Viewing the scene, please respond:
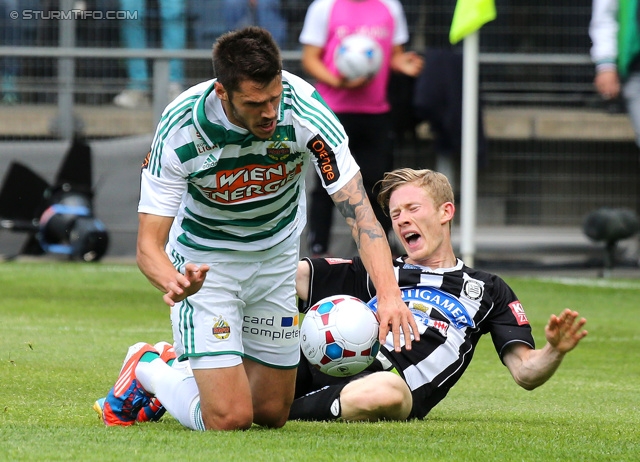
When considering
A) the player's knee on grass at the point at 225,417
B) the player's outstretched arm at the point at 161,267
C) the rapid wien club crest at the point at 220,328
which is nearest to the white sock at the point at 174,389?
the player's knee on grass at the point at 225,417

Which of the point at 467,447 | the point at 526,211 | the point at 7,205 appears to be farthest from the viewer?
the point at 526,211

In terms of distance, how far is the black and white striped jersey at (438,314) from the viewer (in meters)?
5.11

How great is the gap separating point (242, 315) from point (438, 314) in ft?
2.83

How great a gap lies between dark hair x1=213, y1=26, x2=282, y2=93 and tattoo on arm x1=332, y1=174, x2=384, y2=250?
1.77 ft

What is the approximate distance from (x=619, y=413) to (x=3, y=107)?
874 cm

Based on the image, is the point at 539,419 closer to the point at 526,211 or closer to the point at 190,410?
the point at 190,410

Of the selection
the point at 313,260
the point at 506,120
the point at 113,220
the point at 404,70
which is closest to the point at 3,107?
the point at 113,220

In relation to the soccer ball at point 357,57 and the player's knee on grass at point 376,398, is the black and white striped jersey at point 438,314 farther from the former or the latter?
the soccer ball at point 357,57

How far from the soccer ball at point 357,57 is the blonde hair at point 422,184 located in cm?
500

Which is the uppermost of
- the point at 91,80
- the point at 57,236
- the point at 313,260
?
the point at 91,80

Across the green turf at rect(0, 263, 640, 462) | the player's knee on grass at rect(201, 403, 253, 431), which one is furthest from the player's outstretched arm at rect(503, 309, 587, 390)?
the player's knee on grass at rect(201, 403, 253, 431)

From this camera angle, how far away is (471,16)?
34.1 ft

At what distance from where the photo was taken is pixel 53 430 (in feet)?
14.0

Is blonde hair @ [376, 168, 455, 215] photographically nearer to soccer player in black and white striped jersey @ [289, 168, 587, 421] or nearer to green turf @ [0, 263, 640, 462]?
soccer player in black and white striped jersey @ [289, 168, 587, 421]
